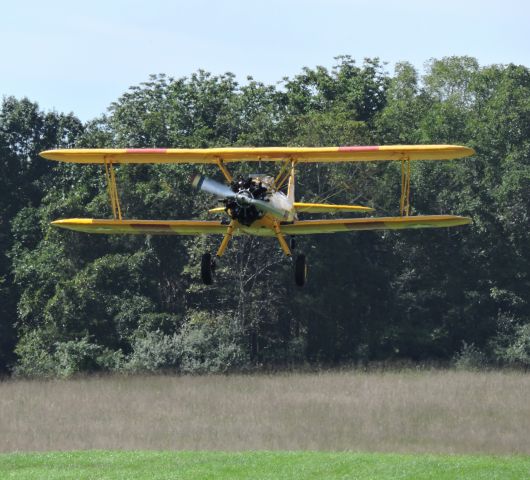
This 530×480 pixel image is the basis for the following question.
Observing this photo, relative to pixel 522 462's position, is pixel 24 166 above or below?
above

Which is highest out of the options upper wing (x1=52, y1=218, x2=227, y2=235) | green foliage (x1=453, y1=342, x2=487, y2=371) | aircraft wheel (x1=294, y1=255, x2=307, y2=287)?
upper wing (x1=52, y1=218, x2=227, y2=235)

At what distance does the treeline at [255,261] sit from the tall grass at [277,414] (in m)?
5.57

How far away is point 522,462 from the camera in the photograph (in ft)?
94.0

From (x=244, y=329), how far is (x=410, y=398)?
443 inches

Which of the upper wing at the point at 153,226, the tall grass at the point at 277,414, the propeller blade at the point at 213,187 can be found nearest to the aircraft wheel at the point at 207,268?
the upper wing at the point at 153,226

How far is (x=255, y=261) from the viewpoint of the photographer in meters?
47.2

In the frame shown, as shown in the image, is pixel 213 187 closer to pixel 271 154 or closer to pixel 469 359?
pixel 271 154

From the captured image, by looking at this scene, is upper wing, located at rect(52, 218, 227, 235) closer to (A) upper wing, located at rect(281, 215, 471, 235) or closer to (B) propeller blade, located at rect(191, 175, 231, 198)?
(B) propeller blade, located at rect(191, 175, 231, 198)

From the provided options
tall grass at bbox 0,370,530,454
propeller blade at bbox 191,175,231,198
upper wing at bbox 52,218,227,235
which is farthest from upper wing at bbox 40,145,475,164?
tall grass at bbox 0,370,530,454

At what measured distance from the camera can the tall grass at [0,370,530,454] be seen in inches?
1292

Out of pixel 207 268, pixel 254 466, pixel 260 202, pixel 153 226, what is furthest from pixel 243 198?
pixel 254 466

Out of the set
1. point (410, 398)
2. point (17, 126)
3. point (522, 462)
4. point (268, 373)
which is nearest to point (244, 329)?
point (268, 373)

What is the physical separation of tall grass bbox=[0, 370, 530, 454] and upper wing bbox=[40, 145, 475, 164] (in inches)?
344

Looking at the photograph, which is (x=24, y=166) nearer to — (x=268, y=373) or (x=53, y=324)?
(x=53, y=324)
